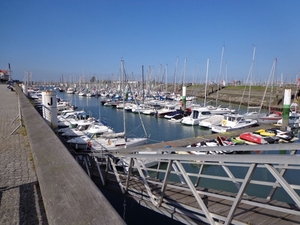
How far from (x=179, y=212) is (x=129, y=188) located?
198cm

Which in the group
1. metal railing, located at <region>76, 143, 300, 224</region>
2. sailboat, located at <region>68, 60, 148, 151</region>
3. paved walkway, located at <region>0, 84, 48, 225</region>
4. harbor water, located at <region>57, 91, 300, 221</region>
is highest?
metal railing, located at <region>76, 143, 300, 224</region>

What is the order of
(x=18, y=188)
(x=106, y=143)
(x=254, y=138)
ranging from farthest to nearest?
(x=254, y=138) < (x=106, y=143) < (x=18, y=188)

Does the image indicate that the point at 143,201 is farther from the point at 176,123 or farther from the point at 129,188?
the point at 176,123

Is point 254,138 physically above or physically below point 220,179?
below

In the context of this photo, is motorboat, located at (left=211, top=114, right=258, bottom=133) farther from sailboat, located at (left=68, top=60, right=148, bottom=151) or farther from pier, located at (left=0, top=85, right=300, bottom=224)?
pier, located at (left=0, top=85, right=300, bottom=224)

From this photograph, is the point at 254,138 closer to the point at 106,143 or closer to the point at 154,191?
the point at 106,143

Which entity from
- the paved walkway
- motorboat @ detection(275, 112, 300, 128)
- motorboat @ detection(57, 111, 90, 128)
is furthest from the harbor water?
the paved walkway

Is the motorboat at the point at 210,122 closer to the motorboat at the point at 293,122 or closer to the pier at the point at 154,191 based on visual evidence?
the motorboat at the point at 293,122

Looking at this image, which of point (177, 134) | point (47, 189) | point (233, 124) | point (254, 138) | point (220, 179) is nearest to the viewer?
point (47, 189)

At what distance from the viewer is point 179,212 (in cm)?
487

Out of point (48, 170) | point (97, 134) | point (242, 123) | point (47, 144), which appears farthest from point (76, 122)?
point (48, 170)

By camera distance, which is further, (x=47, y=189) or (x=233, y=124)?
(x=233, y=124)

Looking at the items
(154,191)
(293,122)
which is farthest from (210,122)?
(154,191)

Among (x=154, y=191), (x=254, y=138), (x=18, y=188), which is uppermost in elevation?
(x=18, y=188)
